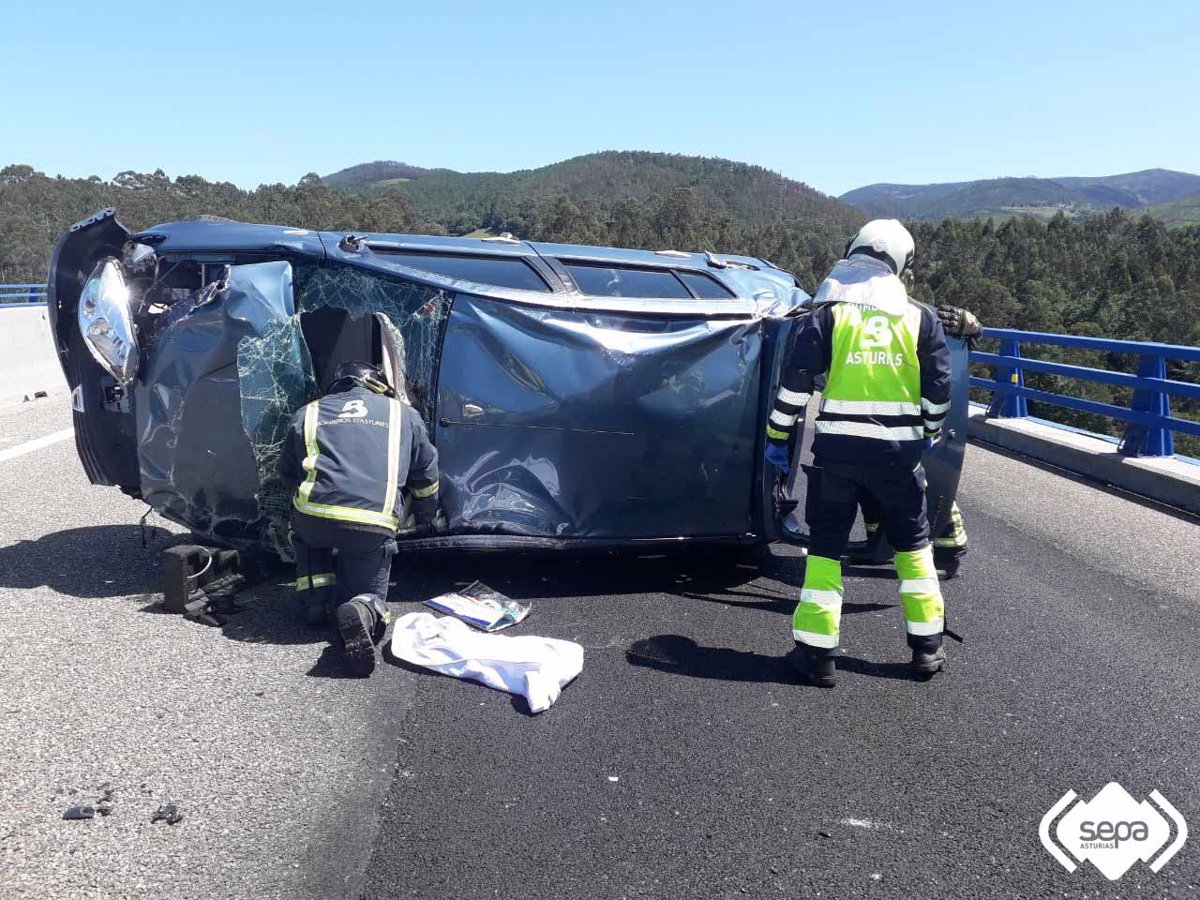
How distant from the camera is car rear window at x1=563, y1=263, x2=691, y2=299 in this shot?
217 inches

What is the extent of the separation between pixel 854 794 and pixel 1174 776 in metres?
1.25

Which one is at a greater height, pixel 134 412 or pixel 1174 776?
pixel 134 412

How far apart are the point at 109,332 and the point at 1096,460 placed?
8.52 meters

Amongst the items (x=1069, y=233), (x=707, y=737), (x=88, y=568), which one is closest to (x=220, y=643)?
(x=88, y=568)

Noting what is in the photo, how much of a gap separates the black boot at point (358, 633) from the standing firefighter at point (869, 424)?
1.91 m

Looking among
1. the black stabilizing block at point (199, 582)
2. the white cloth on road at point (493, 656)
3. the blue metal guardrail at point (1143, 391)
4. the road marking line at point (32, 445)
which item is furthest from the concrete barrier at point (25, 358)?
the blue metal guardrail at point (1143, 391)

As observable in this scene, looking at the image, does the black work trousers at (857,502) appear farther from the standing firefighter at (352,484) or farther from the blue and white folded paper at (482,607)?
the standing firefighter at (352,484)

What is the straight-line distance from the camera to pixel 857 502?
4.65m

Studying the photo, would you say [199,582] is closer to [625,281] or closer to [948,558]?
[625,281]

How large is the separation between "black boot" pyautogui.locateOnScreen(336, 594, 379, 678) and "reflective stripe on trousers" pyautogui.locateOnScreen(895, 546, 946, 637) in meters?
2.44

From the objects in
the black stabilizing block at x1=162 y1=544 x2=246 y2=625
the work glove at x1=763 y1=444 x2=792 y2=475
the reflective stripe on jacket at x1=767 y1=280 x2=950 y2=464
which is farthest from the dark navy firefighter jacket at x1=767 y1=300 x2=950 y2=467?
the black stabilizing block at x1=162 y1=544 x2=246 y2=625

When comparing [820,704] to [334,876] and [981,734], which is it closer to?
[981,734]

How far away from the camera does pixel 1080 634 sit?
513 cm

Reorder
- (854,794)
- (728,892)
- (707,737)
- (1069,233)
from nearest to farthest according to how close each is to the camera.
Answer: (728,892) < (854,794) < (707,737) < (1069,233)
